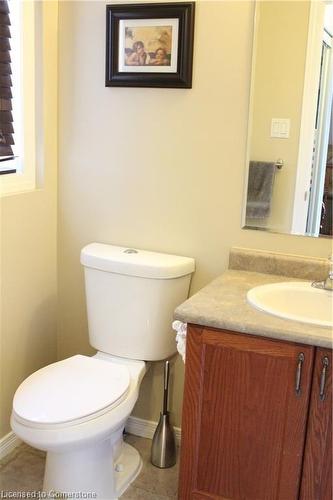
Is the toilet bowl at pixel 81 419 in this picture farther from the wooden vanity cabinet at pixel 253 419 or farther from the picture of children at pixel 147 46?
the picture of children at pixel 147 46

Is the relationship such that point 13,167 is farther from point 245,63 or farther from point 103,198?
point 245,63

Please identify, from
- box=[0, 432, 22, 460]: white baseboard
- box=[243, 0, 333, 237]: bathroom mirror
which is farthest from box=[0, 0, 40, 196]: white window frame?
box=[0, 432, 22, 460]: white baseboard

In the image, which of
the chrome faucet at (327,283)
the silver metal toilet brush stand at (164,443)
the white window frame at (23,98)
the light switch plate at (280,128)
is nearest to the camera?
the chrome faucet at (327,283)

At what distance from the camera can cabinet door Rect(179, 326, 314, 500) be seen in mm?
1508

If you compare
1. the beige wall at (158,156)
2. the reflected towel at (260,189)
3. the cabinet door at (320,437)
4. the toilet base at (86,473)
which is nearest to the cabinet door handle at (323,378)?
the cabinet door at (320,437)

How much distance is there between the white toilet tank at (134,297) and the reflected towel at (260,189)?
306 millimetres

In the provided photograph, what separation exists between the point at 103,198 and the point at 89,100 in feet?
1.29

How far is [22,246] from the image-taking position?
213 centimetres

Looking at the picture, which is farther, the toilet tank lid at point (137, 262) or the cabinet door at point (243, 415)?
the toilet tank lid at point (137, 262)

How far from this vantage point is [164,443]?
83.7 inches

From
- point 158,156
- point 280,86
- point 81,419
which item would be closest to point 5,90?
point 158,156

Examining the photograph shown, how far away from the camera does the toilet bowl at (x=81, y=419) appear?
1616 millimetres

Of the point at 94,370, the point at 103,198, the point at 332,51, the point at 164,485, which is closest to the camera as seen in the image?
the point at 332,51

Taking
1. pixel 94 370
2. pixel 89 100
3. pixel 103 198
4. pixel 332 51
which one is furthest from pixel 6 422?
pixel 332 51
